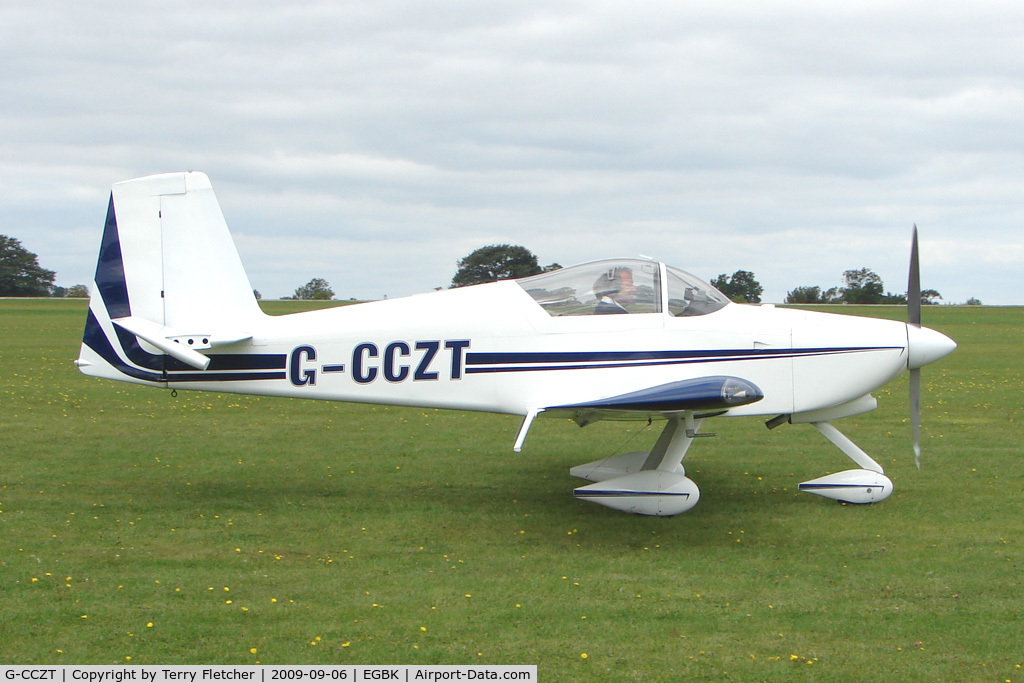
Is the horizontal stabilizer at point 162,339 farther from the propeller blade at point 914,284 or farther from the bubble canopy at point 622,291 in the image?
the propeller blade at point 914,284

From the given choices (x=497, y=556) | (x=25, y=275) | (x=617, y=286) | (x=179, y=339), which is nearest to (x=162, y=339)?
(x=179, y=339)

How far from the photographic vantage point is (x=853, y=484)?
858cm

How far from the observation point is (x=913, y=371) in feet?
27.8

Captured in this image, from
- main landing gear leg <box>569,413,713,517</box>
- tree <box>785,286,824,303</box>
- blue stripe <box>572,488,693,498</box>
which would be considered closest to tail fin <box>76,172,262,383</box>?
blue stripe <box>572,488,693,498</box>

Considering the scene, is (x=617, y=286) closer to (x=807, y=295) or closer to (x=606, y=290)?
(x=606, y=290)

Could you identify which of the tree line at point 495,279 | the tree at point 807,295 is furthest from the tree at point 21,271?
the tree at point 807,295

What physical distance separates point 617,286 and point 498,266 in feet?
20.9

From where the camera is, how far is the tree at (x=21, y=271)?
79.7 metres

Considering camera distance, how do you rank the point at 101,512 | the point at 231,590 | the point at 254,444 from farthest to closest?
the point at 254,444 < the point at 101,512 < the point at 231,590

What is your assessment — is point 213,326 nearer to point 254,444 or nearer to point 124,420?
point 254,444

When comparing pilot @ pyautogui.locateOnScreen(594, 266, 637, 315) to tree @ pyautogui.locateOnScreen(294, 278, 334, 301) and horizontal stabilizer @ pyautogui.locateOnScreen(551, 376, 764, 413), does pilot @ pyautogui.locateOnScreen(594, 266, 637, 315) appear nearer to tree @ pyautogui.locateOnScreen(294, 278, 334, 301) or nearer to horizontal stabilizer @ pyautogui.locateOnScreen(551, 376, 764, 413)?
horizontal stabilizer @ pyautogui.locateOnScreen(551, 376, 764, 413)

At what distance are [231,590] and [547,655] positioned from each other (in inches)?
92.0

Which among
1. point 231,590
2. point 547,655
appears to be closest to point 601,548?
point 547,655

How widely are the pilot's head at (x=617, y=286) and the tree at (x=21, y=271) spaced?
82.9 metres
